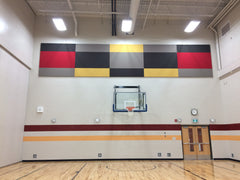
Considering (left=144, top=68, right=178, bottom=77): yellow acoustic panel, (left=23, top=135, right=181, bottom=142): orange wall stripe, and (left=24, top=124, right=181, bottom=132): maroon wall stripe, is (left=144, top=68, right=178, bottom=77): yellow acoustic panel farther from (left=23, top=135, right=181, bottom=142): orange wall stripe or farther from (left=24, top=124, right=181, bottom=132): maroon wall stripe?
(left=23, top=135, right=181, bottom=142): orange wall stripe

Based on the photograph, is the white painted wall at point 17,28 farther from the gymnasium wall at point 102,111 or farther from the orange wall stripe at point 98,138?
the orange wall stripe at point 98,138

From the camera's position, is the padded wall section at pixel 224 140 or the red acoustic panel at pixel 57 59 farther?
the red acoustic panel at pixel 57 59

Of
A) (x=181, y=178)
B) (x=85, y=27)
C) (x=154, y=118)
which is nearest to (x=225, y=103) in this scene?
(x=154, y=118)

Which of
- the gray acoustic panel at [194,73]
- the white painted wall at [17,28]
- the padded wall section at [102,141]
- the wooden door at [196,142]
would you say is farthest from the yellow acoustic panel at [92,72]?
the wooden door at [196,142]

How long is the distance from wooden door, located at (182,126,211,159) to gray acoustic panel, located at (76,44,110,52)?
530cm

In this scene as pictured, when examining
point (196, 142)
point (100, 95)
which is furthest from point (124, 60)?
point (196, 142)

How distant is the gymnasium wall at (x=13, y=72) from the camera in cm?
673

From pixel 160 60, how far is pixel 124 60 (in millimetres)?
1767

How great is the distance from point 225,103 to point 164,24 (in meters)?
4.85

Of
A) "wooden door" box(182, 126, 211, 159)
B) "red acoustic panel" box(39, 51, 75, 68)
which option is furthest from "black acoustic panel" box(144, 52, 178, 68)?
"red acoustic panel" box(39, 51, 75, 68)

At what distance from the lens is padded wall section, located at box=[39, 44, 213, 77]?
29.7 feet

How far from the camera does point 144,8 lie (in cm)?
904

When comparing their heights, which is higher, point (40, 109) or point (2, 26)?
point (2, 26)

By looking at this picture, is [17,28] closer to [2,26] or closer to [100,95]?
[2,26]
